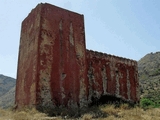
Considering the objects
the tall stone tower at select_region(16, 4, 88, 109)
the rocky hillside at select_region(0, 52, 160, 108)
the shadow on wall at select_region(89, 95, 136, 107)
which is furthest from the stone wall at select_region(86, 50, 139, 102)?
the rocky hillside at select_region(0, 52, 160, 108)

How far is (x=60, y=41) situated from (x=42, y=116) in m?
4.88

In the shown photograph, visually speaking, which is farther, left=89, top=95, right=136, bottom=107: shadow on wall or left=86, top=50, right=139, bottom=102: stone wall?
left=86, top=50, right=139, bottom=102: stone wall

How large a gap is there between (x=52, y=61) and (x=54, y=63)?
158 millimetres

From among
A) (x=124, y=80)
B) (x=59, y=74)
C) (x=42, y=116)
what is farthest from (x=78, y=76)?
(x=124, y=80)

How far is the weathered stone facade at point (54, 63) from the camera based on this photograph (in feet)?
39.0

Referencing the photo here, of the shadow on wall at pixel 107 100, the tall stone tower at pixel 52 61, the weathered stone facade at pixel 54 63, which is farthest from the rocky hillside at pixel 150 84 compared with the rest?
the tall stone tower at pixel 52 61

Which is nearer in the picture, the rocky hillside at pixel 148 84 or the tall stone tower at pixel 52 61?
the tall stone tower at pixel 52 61

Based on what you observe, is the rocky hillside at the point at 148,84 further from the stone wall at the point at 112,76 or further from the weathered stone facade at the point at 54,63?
the weathered stone facade at the point at 54,63

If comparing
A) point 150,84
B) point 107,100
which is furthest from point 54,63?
point 150,84

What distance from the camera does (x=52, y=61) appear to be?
40.7 feet

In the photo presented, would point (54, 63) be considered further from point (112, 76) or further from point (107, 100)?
point (112, 76)

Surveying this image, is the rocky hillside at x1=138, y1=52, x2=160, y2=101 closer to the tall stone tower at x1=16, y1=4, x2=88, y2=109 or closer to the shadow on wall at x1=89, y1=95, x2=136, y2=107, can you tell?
the shadow on wall at x1=89, y1=95, x2=136, y2=107

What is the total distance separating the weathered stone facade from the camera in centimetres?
1188

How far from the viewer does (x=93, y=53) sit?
16.0m
